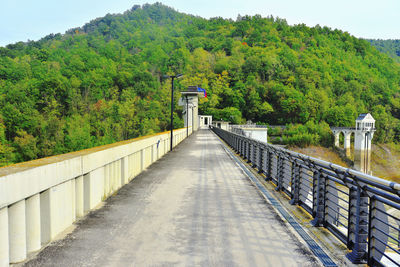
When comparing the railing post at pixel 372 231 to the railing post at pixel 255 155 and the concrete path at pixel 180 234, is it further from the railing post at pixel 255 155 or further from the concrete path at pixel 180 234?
the railing post at pixel 255 155

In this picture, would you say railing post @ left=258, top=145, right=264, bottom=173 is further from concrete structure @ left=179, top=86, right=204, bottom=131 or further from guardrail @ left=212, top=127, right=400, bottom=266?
concrete structure @ left=179, top=86, right=204, bottom=131

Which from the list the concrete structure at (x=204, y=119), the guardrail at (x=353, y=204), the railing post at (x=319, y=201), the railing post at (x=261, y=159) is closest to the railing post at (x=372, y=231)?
the guardrail at (x=353, y=204)

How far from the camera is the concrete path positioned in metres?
4.36

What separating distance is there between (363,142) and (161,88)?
300 ft

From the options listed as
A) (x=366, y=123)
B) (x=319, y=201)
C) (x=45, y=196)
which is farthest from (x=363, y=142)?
(x=45, y=196)

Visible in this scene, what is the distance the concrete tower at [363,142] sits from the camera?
11000 centimetres

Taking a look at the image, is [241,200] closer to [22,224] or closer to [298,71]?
[22,224]

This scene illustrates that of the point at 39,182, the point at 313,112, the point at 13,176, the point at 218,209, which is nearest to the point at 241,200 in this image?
the point at 218,209

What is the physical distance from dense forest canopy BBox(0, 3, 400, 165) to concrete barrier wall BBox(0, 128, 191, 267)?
75.5 m

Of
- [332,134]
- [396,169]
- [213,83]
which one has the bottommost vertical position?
[396,169]

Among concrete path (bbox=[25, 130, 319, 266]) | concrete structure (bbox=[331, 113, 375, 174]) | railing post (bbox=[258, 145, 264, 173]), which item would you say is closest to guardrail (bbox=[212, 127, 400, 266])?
concrete path (bbox=[25, 130, 319, 266])

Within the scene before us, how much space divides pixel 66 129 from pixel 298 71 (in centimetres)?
Answer: 11042

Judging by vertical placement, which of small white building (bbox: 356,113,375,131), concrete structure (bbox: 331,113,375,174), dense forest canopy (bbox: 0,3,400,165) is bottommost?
concrete structure (bbox: 331,113,375,174)

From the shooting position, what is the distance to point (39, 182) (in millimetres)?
4668
